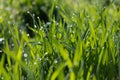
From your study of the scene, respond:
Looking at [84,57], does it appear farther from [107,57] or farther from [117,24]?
[117,24]

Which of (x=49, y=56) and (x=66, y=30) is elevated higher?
(x=66, y=30)

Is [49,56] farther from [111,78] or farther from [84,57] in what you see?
[111,78]

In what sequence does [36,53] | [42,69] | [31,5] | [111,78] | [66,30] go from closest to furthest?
[42,69] → [111,78] → [36,53] → [66,30] → [31,5]

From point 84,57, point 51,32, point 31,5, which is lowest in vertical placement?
point 84,57

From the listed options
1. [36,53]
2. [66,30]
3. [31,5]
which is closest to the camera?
[36,53]

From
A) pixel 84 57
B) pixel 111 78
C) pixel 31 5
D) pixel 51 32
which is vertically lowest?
pixel 111 78

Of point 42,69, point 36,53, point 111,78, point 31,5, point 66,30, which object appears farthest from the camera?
point 31,5

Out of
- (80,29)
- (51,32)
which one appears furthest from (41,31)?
(80,29)

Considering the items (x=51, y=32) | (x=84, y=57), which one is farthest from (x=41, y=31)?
(x=84, y=57)

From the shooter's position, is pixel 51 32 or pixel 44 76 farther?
pixel 51 32
